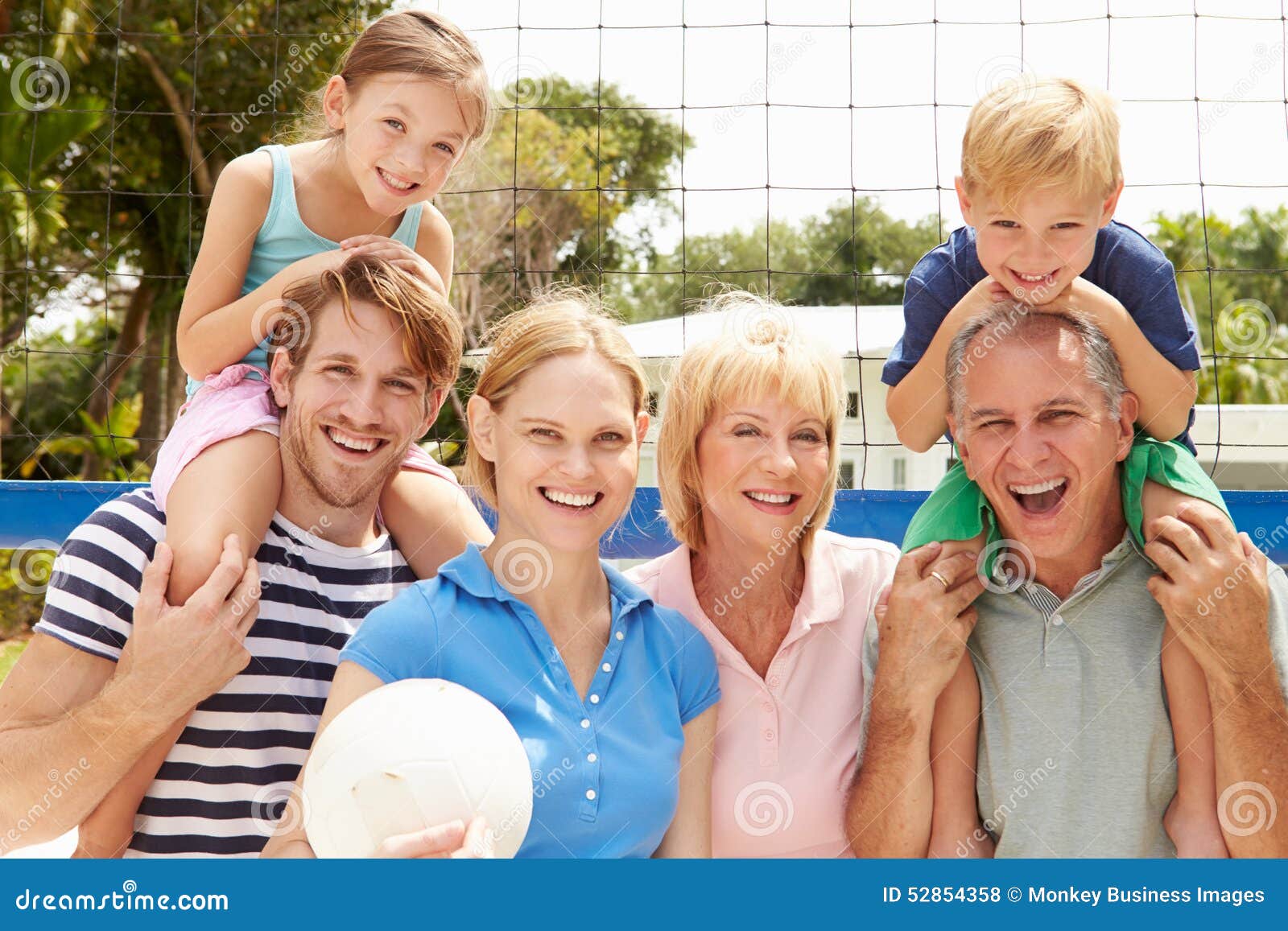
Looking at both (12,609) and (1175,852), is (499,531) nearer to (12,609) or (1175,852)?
(1175,852)

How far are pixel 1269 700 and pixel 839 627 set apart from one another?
801 mm

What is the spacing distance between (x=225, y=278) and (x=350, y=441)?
525mm

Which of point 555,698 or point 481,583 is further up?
point 481,583

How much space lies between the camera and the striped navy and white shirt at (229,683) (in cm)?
225

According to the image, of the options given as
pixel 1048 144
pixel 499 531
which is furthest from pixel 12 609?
pixel 1048 144

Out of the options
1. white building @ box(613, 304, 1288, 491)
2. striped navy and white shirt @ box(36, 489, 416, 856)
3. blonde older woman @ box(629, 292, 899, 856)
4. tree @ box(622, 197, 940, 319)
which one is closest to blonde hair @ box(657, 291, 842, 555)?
blonde older woman @ box(629, 292, 899, 856)

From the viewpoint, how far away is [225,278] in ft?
8.42

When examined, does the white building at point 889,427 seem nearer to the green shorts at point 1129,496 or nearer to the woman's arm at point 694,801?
the green shorts at point 1129,496

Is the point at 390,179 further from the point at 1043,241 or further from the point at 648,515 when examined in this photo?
the point at 1043,241

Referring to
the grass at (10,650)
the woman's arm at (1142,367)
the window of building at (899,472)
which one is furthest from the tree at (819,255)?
the woman's arm at (1142,367)

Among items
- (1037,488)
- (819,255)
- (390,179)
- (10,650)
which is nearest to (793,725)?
(1037,488)

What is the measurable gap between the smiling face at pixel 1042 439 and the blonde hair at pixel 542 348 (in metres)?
0.69

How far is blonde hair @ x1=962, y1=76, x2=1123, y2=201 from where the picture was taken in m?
2.32
